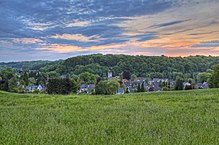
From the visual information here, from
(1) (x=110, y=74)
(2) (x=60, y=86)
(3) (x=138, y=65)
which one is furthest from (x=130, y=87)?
(2) (x=60, y=86)

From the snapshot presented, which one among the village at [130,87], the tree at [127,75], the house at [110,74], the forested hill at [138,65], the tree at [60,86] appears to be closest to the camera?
the tree at [60,86]

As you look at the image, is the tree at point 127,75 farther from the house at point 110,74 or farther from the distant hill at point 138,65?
the house at point 110,74

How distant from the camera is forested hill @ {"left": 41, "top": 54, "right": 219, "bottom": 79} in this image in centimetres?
13712

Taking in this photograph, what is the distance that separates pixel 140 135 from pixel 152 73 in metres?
137

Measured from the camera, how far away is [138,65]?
14988cm

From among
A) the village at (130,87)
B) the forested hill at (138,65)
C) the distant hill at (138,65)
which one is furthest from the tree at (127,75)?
the village at (130,87)

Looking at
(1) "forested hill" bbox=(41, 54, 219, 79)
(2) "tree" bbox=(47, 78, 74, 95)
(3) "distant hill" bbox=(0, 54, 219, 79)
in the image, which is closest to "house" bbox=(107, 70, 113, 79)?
(1) "forested hill" bbox=(41, 54, 219, 79)

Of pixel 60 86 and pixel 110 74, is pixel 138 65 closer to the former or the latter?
pixel 110 74

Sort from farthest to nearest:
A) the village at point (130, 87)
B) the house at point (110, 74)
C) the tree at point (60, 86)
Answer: the house at point (110, 74) → the village at point (130, 87) → the tree at point (60, 86)

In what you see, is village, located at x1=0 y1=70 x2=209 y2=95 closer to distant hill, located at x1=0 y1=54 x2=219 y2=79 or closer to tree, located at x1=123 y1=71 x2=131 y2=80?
tree, located at x1=123 y1=71 x2=131 y2=80

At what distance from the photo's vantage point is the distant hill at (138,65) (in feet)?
450

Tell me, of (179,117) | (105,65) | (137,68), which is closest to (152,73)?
(137,68)

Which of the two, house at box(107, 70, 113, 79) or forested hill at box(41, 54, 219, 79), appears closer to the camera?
forested hill at box(41, 54, 219, 79)

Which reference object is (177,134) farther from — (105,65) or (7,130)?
(105,65)
